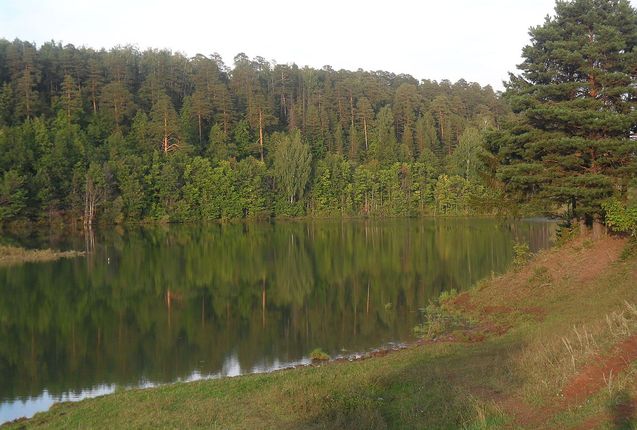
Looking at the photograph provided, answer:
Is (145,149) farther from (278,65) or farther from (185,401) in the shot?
(185,401)

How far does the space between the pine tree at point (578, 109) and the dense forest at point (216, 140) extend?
18849 millimetres

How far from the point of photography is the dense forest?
68.0 metres

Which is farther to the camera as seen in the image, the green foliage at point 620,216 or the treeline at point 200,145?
the treeline at point 200,145

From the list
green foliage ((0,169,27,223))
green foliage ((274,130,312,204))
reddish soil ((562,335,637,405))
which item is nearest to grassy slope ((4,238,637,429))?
reddish soil ((562,335,637,405))

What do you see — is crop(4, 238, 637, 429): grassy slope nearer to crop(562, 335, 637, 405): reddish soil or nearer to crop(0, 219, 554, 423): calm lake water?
crop(562, 335, 637, 405): reddish soil

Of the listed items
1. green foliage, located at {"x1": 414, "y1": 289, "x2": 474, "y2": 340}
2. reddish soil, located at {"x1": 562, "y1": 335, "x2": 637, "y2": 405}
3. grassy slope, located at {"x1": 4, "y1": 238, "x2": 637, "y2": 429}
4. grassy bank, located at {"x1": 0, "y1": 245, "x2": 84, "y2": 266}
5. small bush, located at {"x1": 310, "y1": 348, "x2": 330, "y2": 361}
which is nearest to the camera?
grassy slope, located at {"x1": 4, "y1": 238, "x2": 637, "y2": 429}

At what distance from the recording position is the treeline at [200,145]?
222ft

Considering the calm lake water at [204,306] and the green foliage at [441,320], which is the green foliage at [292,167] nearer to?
the calm lake water at [204,306]

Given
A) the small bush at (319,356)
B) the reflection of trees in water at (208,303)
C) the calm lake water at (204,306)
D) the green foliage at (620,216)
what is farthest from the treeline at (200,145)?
the small bush at (319,356)

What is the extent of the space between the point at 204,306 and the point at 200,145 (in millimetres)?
63822

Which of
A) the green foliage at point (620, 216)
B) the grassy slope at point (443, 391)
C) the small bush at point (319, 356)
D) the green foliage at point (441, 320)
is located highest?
the green foliage at point (620, 216)

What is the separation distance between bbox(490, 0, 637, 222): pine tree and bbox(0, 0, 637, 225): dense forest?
18849mm

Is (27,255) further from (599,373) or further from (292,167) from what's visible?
(292,167)

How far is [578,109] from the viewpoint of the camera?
20938mm
